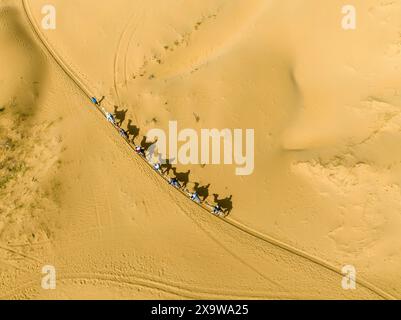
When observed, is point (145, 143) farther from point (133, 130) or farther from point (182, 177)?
point (182, 177)

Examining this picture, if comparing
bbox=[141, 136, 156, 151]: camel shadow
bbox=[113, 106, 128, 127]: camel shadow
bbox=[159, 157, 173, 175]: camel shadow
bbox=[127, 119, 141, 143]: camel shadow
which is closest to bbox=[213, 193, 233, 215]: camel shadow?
bbox=[159, 157, 173, 175]: camel shadow

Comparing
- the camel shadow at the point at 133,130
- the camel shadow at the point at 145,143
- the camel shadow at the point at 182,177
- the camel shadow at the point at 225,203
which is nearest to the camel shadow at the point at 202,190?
the camel shadow at the point at 225,203

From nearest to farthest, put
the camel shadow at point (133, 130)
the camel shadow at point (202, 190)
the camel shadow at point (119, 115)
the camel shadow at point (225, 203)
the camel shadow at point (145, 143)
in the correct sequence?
the camel shadow at point (225, 203)
the camel shadow at point (202, 190)
the camel shadow at point (145, 143)
the camel shadow at point (133, 130)
the camel shadow at point (119, 115)

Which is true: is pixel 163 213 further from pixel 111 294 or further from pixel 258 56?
pixel 258 56

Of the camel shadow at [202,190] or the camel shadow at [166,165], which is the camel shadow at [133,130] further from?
the camel shadow at [202,190]

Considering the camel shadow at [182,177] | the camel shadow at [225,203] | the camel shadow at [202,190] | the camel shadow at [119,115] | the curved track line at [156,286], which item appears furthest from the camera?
the camel shadow at [119,115]

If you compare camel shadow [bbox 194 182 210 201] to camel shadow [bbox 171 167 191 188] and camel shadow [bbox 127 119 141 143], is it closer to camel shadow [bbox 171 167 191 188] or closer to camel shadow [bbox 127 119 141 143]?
camel shadow [bbox 171 167 191 188]
